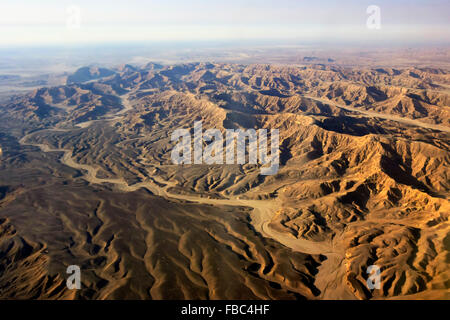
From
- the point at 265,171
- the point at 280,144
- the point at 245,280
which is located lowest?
the point at 245,280

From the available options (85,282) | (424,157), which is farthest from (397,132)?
(85,282)

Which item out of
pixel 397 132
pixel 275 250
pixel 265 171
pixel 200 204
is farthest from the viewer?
pixel 397 132

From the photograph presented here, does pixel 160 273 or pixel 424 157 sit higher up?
pixel 424 157

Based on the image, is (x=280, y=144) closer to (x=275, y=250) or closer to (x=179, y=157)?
(x=179, y=157)

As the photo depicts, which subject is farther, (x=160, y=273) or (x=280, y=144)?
(x=280, y=144)
